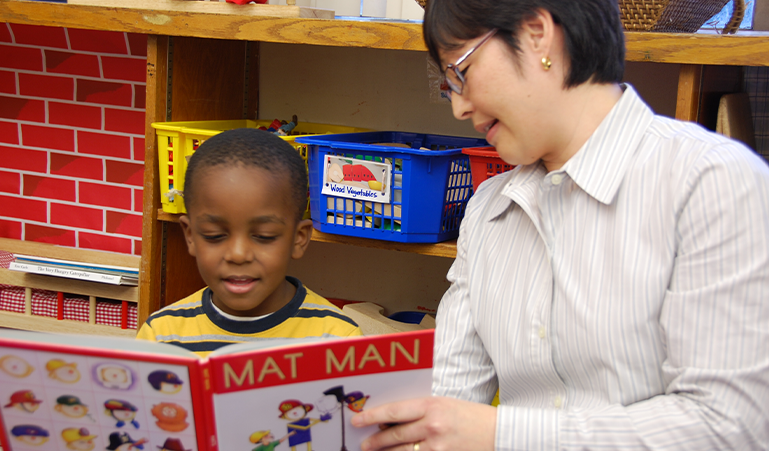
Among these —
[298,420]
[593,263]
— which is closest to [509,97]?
[593,263]

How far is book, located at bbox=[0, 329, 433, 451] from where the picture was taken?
0.84 m

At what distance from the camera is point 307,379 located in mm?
861

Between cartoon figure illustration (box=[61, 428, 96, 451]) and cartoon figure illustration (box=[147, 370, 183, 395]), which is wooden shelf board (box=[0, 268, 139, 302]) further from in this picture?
cartoon figure illustration (box=[147, 370, 183, 395])

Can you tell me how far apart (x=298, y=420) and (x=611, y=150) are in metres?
0.66

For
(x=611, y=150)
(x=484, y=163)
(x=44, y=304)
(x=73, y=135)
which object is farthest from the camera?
(x=73, y=135)

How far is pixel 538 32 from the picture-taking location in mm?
1074

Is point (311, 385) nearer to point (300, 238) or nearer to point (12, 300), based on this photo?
point (300, 238)

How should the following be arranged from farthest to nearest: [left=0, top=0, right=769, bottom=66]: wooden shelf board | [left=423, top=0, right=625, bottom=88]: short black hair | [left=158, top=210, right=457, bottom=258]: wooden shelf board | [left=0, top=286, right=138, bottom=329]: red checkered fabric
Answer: [left=0, top=286, right=138, bottom=329]: red checkered fabric → [left=158, top=210, right=457, bottom=258]: wooden shelf board → [left=0, top=0, right=769, bottom=66]: wooden shelf board → [left=423, top=0, right=625, bottom=88]: short black hair

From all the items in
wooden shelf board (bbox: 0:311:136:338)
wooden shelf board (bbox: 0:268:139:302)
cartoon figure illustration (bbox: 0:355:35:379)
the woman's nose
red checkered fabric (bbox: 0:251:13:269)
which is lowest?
wooden shelf board (bbox: 0:311:136:338)

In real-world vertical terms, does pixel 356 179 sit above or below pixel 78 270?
above

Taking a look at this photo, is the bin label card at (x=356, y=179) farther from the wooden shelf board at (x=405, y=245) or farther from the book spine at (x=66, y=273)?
the book spine at (x=66, y=273)

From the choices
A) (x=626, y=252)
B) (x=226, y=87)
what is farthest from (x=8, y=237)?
(x=626, y=252)

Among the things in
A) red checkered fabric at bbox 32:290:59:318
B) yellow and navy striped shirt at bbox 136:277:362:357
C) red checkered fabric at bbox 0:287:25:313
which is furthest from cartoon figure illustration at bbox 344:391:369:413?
red checkered fabric at bbox 0:287:25:313

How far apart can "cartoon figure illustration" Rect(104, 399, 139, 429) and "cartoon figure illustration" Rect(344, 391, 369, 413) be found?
280 millimetres
